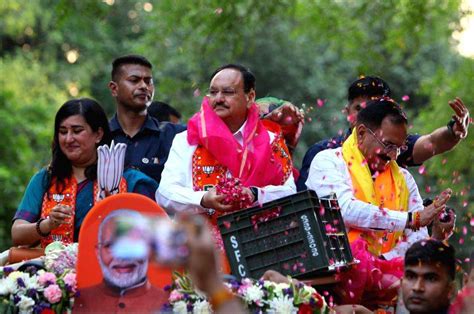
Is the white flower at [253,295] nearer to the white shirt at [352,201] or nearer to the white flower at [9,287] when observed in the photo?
the white flower at [9,287]

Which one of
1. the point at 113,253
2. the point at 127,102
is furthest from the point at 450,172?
the point at 113,253

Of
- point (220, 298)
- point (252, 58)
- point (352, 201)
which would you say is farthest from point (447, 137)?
point (252, 58)

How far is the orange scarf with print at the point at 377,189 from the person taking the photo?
29.8 ft

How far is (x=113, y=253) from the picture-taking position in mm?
7664

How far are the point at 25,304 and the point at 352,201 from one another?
2501 millimetres

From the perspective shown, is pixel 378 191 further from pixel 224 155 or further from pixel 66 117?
pixel 66 117

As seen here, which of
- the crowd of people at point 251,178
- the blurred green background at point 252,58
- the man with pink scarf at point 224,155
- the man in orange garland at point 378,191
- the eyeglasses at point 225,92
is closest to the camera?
the crowd of people at point 251,178

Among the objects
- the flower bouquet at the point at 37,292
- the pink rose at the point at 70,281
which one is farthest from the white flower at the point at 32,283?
the pink rose at the point at 70,281

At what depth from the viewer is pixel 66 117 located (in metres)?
9.16

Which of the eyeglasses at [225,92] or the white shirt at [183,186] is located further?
the eyeglasses at [225,92]

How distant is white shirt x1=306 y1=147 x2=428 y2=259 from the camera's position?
887cm

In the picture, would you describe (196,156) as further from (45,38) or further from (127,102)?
(45,38)

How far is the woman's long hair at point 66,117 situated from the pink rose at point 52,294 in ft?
5.08

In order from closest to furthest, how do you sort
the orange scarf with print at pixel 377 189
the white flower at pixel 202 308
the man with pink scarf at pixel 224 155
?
the white flower at pixel 202 308 → the man with pink scarf at pixel 224 155 → the orange scarf with print at pixel 377 189
